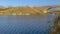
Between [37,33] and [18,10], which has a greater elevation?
[37,33]

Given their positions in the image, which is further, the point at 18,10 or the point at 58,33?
the point at 18,10

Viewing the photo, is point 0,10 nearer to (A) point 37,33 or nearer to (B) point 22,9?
(B) point 22,9

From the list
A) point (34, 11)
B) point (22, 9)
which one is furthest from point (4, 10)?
point (34, 11)

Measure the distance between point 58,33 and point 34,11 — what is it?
5596 cm

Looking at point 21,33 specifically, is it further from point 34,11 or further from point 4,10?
point 4,10

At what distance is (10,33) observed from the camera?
1459 cm

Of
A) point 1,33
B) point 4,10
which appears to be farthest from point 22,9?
point 1,33

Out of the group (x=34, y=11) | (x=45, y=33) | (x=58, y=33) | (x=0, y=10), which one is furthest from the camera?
(x=0, y=10)

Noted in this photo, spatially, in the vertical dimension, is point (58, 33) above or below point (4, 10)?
above

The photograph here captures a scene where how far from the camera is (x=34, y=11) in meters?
67.1

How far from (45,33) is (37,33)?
67 cm

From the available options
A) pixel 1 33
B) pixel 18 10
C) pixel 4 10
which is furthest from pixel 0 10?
pixel 1 33

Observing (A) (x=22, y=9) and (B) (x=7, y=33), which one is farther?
(A) (x=22, y=9)

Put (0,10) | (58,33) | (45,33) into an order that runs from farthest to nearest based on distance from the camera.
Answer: (0,10), (45,33), (58,33)
